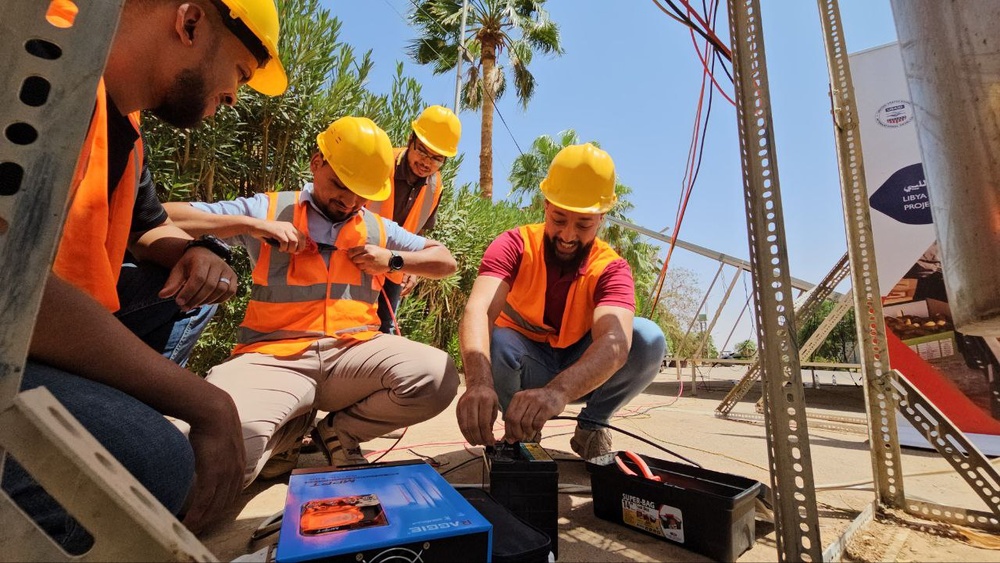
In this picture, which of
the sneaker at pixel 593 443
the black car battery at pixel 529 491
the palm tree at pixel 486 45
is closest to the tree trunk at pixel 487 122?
the palm tree at pixel 486 45

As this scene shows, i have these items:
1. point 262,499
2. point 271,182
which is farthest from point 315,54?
point 262,499

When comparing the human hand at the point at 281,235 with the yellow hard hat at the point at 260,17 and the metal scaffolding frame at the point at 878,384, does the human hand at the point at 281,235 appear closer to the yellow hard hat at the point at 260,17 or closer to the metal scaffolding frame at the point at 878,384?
the yellow hard hat at the point at 260,17

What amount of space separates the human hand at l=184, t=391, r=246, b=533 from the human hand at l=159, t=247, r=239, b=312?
2.01 ft

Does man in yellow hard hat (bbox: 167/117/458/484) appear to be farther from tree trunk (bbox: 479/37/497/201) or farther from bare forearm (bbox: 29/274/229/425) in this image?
tree trunk (bbox: 479/37/497/201)

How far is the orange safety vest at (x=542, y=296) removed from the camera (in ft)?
7.98

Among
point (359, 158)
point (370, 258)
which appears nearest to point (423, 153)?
point (359, 158)

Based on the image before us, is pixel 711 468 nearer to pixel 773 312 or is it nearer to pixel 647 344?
pixel 647 344

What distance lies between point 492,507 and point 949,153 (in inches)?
57.8

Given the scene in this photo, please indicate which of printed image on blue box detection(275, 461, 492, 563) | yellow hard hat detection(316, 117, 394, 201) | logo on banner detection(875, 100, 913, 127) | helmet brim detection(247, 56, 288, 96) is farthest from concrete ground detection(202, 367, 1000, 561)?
logo on banner detection(875, 100, 913, 127)

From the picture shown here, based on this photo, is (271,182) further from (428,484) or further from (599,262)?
(428,484)

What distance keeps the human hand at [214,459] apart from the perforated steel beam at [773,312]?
1.29m

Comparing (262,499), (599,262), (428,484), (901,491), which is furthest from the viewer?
(599,262)

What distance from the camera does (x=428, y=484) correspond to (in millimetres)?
1166

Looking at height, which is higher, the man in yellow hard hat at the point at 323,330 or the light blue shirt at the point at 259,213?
the light blue shirt at the point at 259,213
